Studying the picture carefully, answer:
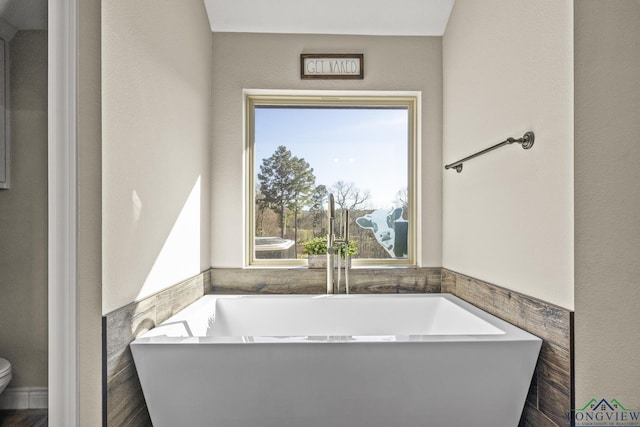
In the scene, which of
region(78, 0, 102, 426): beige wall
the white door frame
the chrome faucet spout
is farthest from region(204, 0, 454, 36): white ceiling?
the white door frame

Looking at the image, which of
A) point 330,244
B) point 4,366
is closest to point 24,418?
point 4,366

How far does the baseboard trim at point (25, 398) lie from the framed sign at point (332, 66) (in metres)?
2.12

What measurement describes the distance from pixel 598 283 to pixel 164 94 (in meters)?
1.86

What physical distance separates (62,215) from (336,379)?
1.03m

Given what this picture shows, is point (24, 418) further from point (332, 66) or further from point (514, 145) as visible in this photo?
point (332, 66)

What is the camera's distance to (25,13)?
1188 mm

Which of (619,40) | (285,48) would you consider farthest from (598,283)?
(285,48)

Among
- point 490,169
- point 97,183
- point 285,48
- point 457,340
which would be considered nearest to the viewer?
point 97,183

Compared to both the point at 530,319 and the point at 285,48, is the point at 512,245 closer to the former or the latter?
the point at 530,319

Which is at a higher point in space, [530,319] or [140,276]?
[140,276]

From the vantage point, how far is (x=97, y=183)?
1.36 m

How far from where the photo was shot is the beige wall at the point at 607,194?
1357 millimetres

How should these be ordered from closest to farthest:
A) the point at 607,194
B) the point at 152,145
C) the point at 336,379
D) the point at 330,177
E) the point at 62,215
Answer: the point at 62,215 → the point at 607,194 → the point at 336,379 → the point at 152,145 → the point at 330,177

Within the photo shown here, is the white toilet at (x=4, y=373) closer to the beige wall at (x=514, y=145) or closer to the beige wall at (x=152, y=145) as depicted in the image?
the beige wall at (x=152, y=145)
